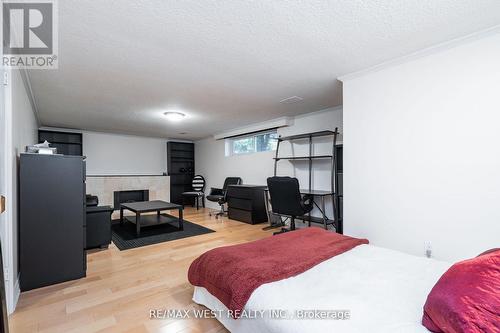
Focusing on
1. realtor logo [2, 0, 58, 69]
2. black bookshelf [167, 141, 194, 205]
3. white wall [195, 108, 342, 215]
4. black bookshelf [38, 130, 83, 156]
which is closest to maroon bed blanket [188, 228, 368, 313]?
realtor logo [2, 0, 58, 69]

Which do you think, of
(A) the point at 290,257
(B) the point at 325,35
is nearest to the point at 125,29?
(B) the point at 325,35

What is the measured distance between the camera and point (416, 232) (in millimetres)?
2355

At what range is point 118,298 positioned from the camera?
2146 millimetres

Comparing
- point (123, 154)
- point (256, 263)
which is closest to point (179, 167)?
point (123, 154)

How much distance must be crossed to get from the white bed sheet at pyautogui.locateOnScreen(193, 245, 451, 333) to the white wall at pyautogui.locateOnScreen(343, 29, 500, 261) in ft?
2.14

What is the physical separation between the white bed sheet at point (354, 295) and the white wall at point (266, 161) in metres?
2.78

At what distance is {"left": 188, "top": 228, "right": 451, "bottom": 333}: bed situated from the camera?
1092mm

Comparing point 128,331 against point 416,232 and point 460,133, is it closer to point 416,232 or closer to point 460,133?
point 416,232

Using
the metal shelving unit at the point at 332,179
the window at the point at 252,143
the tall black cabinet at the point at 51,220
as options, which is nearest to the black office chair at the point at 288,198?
the metal shelving unit at the point at 332,179

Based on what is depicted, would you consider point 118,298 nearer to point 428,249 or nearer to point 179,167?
point 428,249

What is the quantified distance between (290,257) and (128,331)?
4.23ft

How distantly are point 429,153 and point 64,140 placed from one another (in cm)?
741

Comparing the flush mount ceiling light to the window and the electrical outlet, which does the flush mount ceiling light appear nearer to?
the window

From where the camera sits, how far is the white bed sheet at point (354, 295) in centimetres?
109
